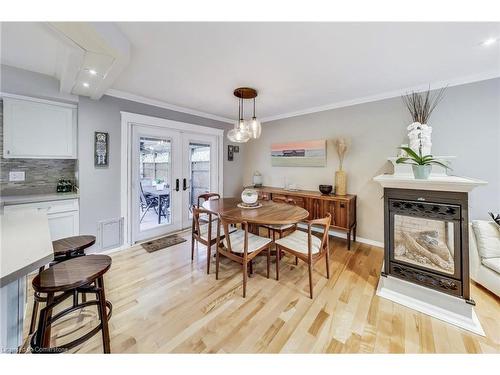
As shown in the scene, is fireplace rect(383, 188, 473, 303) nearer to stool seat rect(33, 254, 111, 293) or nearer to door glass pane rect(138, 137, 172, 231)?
stool seat rect(33, 254, 111, 293)

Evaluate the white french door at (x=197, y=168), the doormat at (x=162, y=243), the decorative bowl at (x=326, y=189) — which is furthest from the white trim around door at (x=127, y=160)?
the decorative bowl at (x=326, y=189)

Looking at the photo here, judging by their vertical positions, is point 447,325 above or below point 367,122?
below

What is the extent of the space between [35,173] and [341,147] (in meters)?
4.53

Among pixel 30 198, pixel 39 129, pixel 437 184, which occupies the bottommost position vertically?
pixel 30 198

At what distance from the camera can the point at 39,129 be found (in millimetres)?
2518

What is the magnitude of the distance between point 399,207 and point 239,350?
6.14ft

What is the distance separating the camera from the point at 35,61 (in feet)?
7.12

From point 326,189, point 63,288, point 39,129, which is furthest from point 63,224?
point 326,189

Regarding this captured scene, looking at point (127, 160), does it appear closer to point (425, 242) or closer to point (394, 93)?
point (425, 242)

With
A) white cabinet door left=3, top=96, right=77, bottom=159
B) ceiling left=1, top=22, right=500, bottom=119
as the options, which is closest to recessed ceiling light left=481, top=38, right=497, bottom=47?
ceiling left=1, top=22, right=500, bottom=119

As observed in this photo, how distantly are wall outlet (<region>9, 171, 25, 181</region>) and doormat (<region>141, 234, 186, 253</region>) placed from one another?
175 cm

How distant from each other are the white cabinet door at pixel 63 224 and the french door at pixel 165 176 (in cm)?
75
